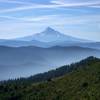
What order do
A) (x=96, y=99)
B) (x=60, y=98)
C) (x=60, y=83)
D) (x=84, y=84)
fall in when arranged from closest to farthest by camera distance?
(x=96, y=99)
(x=60, y=98)
(x=84, y=84)
(x=60, y=83)

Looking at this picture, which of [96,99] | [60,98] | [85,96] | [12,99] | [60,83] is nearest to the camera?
[96,99]

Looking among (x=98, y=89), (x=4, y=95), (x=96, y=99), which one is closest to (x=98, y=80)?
(x=98, y=89)

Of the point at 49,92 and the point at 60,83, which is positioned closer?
the point at 49,92

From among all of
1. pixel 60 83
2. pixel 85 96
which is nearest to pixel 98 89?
pixel 85 96

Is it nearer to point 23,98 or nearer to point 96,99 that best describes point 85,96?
point 96,99

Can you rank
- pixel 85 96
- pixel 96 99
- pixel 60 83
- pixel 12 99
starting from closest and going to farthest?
pixel 96 99, pixel 85 96, pixel 12 99, pixel 60 83

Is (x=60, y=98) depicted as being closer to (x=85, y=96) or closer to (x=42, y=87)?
(x=85, y=96)

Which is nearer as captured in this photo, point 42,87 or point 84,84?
point 84,84

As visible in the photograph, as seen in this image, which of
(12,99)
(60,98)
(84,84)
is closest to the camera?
(60,98)
